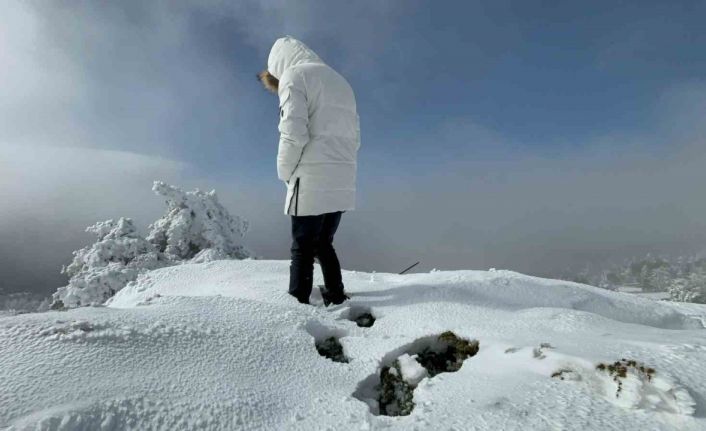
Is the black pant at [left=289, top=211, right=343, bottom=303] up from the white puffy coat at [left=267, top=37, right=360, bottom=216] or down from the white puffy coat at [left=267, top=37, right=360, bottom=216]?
down

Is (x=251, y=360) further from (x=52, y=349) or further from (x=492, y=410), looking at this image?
(x=492, y=410)

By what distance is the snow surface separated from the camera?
184cm

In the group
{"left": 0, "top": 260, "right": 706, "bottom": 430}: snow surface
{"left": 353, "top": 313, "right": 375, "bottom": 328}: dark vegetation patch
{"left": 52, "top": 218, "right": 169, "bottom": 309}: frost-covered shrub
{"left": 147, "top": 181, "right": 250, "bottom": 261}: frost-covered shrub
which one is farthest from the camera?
{"left": 147, "top": 181, "right": 250, "bottom": 261}: frost-covered shrub

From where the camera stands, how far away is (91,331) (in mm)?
2301

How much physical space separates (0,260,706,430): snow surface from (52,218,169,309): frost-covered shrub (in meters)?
11.6

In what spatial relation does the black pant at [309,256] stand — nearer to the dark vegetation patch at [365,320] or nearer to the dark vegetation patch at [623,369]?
the dark vegetation patch at [365,320]

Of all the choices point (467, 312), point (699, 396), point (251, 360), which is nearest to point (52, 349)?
point (251, 360)

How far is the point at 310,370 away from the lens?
2.63m

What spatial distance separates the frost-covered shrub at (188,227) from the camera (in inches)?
613

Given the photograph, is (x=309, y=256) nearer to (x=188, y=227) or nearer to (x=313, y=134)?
(x=313, y=134)

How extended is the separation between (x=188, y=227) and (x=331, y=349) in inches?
553

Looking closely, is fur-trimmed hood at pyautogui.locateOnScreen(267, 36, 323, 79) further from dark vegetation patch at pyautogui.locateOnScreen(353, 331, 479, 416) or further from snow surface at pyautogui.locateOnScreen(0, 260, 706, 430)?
dark vegetation patch at pyautogui.locateOnScreen(353, 331, 479, 416)

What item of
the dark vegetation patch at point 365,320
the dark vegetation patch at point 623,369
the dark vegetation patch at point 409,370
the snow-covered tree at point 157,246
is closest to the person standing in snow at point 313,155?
the dark vegetation patch at point 365,320

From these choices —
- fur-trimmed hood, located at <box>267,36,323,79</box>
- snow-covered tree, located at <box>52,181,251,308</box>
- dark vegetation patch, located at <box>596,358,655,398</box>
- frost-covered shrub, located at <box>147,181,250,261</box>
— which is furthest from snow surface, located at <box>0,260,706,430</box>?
frost-covered shrub, located at <box>147,181,250,261</box>
